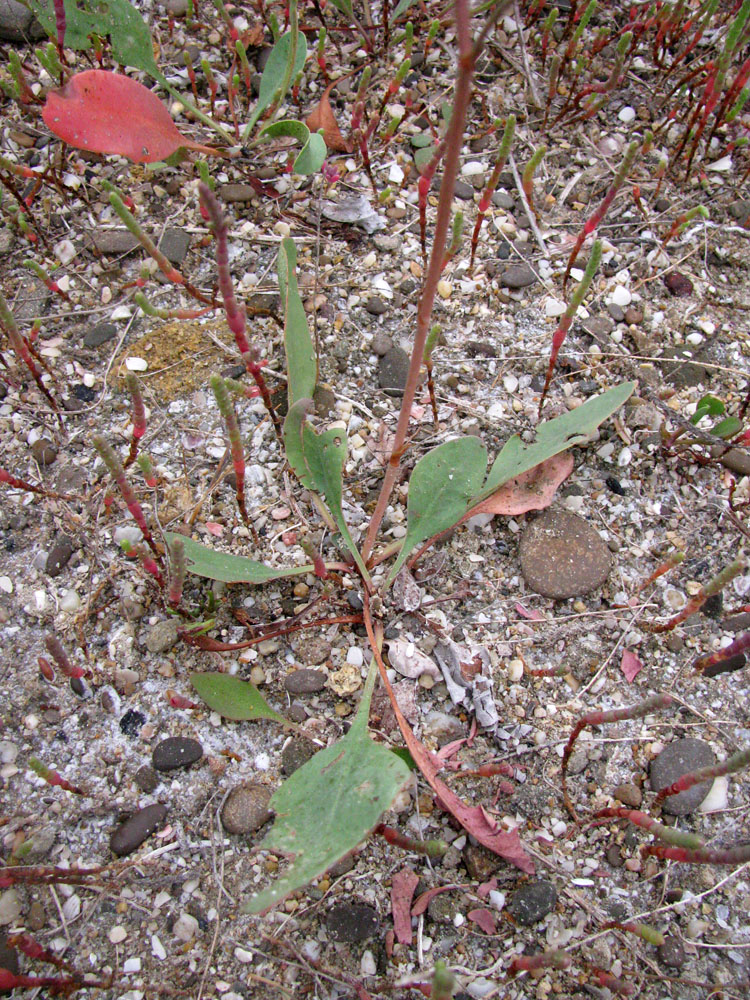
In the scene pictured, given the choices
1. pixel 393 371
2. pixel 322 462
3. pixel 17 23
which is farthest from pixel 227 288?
pixel 17 23

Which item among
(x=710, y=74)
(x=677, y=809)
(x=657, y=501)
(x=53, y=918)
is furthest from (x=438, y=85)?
(x=53, y=918)

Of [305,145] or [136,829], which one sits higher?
[305,145]

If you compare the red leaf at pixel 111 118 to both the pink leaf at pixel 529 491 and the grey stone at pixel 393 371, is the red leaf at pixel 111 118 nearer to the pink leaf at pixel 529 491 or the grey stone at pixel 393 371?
the grey stone at pixel 393 371

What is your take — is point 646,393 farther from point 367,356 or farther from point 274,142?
point 274,142

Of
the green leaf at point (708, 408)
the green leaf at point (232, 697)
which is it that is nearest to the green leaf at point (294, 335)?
the green leaf at point (232, 697)

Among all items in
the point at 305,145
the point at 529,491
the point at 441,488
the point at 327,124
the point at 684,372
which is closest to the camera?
the point at 441,488

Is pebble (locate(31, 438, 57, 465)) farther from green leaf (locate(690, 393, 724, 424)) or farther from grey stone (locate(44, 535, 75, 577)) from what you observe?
green leaf (locate(690, 393, 724, 424))

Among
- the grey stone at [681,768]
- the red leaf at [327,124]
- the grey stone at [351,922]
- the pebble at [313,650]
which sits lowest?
the grey stone at [351,922]

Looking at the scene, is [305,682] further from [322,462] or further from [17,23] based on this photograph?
[17,23]
